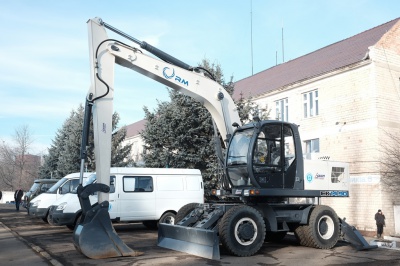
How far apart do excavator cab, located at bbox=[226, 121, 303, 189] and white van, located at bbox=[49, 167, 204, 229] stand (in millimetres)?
6016

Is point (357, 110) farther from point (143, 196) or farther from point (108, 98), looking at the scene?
point (108, 98)

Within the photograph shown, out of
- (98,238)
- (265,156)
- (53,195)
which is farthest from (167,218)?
(98,238)

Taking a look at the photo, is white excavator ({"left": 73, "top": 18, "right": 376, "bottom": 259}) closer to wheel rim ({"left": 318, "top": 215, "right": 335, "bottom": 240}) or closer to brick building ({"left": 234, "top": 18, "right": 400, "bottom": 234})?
wheel rim ({"left": 318, "top": 215, "right": 335, "bottom": 240})

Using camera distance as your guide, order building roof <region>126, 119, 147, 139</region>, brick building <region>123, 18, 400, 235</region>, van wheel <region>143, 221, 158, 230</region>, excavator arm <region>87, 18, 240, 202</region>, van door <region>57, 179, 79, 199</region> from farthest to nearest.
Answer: building roof <region>126, 119, 147, 139</region>, brick building <region>123, 18, 400, 235</region>, van door <region>57, 179, 79, 199</region>, van wheel <region>143, 221, 158, 230</region>, excavator arm <region>87, 18, 240, 202</region>

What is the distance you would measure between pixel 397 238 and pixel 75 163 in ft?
73.0

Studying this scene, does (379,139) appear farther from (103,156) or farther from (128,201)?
(103,156)

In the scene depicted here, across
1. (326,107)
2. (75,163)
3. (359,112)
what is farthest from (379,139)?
(75,163)

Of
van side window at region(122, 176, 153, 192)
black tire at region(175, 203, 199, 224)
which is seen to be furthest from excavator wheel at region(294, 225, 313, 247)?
van side window at region(122, 176, 153, 192)

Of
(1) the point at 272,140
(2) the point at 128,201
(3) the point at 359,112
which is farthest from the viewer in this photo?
(3) the point at 359,112

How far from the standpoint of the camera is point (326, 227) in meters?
11.3

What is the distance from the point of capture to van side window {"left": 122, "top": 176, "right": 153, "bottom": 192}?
16.0m

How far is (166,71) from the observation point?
1104 cm

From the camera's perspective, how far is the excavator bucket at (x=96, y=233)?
8844 mm

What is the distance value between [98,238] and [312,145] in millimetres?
19632
